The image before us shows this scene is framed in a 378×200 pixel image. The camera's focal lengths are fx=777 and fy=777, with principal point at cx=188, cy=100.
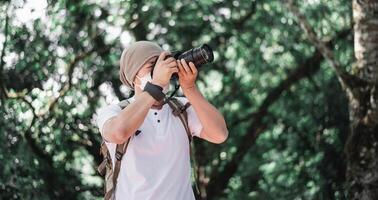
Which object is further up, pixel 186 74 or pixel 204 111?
pixel 186 74

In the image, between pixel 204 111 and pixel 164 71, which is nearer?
pixel 164 71

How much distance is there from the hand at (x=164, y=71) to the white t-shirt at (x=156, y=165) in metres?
0.16

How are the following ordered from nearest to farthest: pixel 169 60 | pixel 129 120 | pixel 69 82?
1. pixel 129 120
2. pixel 169 60
3. pixel 69 82

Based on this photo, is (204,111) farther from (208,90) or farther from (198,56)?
(208,90)

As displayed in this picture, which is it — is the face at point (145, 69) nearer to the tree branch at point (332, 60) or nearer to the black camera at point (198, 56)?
the black camera at point (198, 56)

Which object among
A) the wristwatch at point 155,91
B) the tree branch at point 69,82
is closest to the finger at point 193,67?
the wristwatch at point 155,91

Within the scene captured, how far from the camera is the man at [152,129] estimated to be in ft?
8.71

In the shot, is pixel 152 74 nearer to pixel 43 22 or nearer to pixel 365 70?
pixel 365 70

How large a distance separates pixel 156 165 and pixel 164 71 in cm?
33

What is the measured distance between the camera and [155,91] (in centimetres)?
268

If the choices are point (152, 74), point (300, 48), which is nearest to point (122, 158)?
point (152, 74)

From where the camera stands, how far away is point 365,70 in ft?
18.2

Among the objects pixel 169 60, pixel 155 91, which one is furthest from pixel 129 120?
pixel 169 60

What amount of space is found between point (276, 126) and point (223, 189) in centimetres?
92
